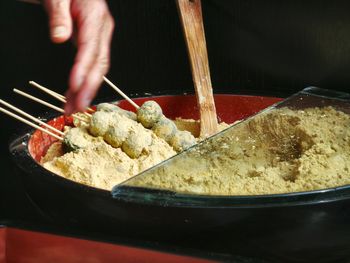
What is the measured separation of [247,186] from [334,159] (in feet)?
0.62

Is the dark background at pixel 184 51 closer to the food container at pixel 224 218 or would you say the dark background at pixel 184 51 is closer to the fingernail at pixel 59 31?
the food container at pixel 224 218

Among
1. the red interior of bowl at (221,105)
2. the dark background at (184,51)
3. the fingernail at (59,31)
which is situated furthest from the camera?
the dark background at (184,51)

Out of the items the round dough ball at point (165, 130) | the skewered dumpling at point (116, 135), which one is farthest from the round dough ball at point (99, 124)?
the round dough ball at point (165, 130)

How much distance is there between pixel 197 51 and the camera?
61.9 inches

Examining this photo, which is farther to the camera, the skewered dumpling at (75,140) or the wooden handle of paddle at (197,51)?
the wooden handle of paddle at (197,51)

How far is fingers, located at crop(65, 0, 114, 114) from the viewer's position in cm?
90

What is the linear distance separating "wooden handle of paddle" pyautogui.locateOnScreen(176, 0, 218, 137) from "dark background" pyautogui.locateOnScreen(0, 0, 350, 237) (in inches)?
4.7

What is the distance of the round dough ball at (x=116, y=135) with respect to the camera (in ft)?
4.42

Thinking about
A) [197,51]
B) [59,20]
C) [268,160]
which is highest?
[197,51]

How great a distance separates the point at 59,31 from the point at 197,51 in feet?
2.34

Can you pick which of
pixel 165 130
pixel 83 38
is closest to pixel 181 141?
pixel 165 130

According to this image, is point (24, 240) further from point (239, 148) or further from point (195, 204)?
point (239, 148)

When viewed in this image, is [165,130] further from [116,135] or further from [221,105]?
[221,105]

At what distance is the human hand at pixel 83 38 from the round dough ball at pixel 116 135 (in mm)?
309
